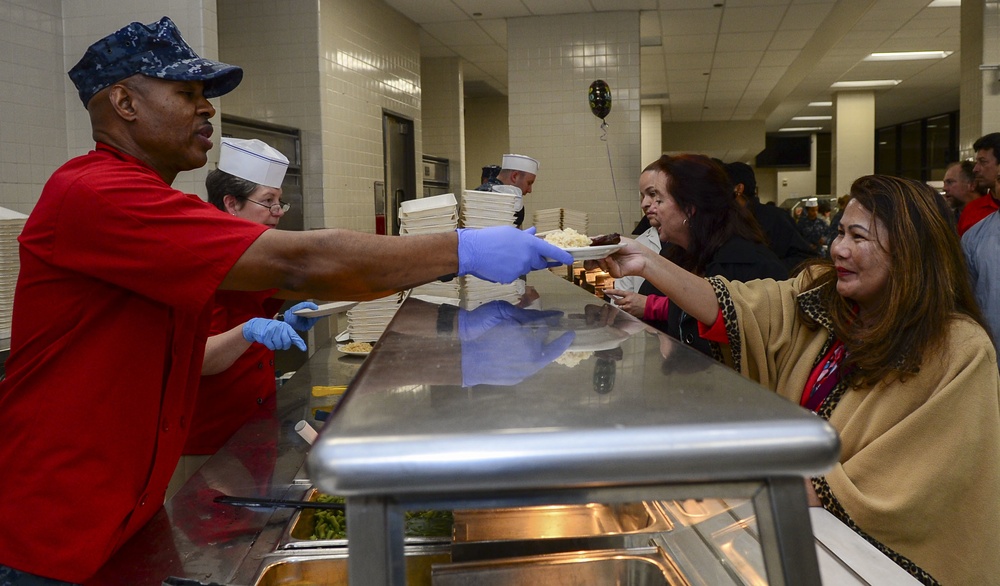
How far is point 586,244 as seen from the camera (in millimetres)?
2350

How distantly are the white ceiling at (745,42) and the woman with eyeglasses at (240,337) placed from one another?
4955mm

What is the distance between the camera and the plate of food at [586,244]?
1.94 metres

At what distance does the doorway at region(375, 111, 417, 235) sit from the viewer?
7.51 m

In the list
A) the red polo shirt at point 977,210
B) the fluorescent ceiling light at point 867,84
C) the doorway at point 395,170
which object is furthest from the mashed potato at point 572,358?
the fluorescent ceiling light at point 867,84

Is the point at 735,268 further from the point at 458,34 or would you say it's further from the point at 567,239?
the point at 458,34

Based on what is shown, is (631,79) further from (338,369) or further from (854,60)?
(338,369)

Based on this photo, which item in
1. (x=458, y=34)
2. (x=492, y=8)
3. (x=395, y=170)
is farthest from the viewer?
(x=458, y=34)

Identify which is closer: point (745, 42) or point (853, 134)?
point (745, 42)

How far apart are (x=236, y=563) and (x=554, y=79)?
7183mm

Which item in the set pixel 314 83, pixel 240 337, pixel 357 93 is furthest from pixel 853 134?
pixel 240 337

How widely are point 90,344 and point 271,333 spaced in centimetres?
87

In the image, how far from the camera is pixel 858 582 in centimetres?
123

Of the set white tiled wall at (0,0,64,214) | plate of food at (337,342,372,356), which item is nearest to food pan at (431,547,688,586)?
plate of food at (337,342,372,356)

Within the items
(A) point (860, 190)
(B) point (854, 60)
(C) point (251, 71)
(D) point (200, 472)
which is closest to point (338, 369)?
(D) point (200, 472)
